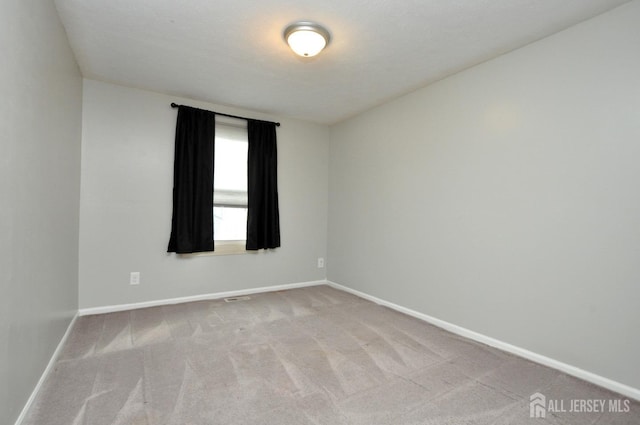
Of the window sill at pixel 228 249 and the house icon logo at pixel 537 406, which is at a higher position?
the window sill at pixel 228 249

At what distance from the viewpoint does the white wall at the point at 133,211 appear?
3.03 m

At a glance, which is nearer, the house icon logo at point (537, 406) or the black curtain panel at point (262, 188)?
the house icon logo at point (537, 406)

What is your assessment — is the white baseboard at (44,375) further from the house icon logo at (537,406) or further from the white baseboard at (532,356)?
the white baseboard at (532,356)

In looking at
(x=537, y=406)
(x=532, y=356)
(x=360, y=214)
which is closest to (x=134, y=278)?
(x=360, y=214)

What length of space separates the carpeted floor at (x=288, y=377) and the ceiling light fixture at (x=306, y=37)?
91.5 inches

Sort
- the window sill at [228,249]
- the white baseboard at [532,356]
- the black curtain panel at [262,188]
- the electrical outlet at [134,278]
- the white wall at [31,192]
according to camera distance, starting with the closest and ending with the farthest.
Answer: the white wall at [31,192]
the white baseboard at [532,356]
the electrical outlet at [134,278]
the window sill at [228,249]
the black curtain panel at [262,188]

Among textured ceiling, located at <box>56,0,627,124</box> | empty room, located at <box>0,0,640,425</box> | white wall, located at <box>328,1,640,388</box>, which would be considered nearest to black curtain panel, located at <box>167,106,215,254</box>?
empty room, located at <box>0,0,640,425</box>

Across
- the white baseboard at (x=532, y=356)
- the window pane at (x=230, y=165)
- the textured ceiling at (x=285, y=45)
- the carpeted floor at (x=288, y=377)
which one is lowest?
the carpeted floor at (x=288, y=377)

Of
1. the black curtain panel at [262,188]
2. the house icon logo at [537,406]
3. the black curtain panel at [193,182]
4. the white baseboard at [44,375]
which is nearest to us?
the white baseboard at [44,375]

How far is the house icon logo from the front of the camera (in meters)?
1.63

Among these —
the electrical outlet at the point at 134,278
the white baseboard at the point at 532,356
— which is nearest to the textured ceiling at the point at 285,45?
the electrical outlet at the point at 134,278

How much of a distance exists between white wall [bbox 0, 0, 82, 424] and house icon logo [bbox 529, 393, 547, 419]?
2.61 metres

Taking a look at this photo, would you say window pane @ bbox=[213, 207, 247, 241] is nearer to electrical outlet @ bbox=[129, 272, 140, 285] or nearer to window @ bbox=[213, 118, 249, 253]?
window @ bbox=[213, 118, 249, 253]

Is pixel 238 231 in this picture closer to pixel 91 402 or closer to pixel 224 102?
pixel 224 102
